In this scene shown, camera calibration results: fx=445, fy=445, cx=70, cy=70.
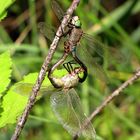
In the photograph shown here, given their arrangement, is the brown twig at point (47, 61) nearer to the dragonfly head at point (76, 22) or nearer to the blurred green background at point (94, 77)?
the dragonfly head at point (76, 22)

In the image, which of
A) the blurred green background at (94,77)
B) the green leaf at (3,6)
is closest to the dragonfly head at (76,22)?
the green leaf at (3,6)

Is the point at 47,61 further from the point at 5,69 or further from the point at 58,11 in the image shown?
the point at 58,11

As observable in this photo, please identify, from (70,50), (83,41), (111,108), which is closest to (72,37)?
(70,50)

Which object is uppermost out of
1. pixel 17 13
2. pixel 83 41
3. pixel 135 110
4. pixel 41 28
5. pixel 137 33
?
pixel 41 28

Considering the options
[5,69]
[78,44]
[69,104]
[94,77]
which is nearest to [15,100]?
[5,69]

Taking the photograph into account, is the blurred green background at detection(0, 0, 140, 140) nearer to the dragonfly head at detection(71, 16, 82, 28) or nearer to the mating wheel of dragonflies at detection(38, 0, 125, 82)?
the mating wheel of dragonflies at detection(38, 0, 125, 82)

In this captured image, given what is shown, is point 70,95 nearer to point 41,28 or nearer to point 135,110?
point 41,28

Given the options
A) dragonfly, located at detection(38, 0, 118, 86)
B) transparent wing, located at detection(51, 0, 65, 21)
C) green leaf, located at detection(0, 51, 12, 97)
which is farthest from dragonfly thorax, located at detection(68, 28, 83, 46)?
green leaf, located at detection(0, 51, 12, 97)
